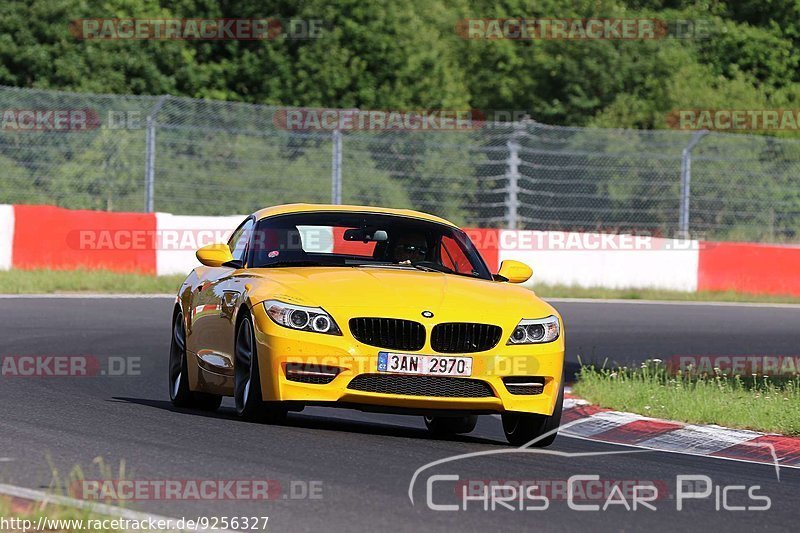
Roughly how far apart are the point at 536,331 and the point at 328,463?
1915 millimetres

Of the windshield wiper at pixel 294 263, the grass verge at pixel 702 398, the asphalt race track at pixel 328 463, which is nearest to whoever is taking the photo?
the asphalt race track at pixel 328 463

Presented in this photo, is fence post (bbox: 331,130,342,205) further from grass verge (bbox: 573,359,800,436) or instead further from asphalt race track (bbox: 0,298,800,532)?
grass verge (bbox: 573,359,800,436)

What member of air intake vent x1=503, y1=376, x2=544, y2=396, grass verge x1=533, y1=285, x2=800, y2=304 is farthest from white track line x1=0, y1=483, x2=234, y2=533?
grass verge x1=533, y1=285, x2=800, y2=304

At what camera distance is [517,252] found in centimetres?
2581

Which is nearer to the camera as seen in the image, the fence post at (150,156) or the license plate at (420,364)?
the license plate at (420,364)

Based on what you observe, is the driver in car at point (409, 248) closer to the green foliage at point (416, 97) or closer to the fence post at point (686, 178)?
the green foliage at point (416, 97)

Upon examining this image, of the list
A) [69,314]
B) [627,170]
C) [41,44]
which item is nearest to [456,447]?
[69,314]

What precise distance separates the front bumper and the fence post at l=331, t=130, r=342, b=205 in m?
17.5

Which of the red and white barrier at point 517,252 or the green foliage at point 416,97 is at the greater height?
the green foliage at point 416,97

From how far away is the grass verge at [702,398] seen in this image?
1127 cm

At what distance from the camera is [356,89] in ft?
144

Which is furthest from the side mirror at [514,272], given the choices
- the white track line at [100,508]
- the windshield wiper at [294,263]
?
the white track line at [100,508]

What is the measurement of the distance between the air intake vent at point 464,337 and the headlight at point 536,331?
4.6 inches

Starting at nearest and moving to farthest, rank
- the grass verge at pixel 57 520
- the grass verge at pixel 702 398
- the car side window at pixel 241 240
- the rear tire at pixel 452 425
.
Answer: the grass verge at pixel 57 520 → the rear tire at pixel 452 425 → the car side window at pixel 241 240 → the grass verge at pixel 702 398
